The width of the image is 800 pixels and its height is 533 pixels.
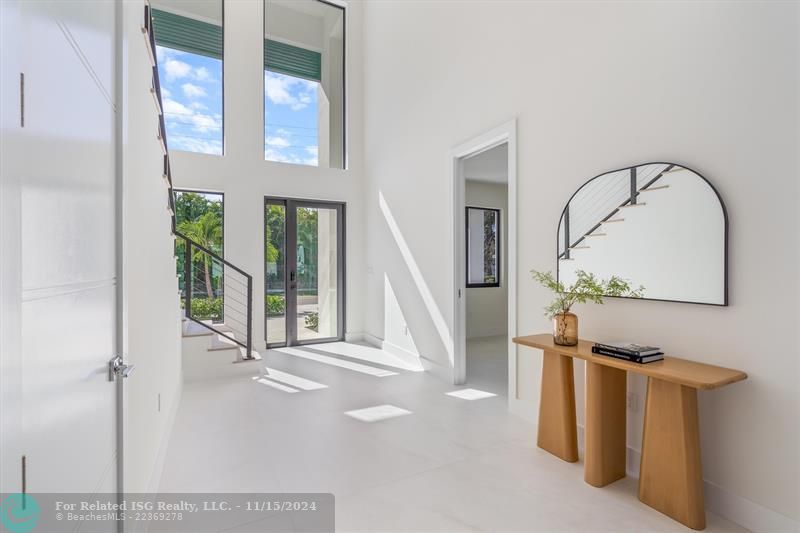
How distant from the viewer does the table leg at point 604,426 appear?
2.27 metres

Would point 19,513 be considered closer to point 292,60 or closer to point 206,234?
point 206,234

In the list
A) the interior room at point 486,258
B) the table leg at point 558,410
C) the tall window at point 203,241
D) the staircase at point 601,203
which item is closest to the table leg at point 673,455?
the table leg at point 558,410

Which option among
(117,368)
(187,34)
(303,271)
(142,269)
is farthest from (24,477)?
(187,34)

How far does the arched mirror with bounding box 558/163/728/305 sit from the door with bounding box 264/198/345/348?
410 cm

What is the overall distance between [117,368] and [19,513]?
650 mm

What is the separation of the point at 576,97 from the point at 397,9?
143 inches

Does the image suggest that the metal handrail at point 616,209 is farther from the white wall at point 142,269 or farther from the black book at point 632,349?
the white wall at point 142,269

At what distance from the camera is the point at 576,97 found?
277cm

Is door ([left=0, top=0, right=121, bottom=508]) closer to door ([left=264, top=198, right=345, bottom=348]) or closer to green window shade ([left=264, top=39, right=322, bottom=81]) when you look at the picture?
door ([left=264, top=198, right=345, bottom=348])

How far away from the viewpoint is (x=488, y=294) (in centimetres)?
706

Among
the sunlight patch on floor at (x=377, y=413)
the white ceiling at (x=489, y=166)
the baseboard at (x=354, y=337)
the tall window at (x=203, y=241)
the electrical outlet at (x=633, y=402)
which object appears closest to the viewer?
the electrical outlet at (x=633, y=402)

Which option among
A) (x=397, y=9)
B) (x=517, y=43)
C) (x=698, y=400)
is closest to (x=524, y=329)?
(x=698, y=400)

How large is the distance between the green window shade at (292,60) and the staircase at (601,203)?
16.6 ft

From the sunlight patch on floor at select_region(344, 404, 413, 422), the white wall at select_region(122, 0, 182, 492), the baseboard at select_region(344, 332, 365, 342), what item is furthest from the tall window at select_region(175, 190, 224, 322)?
the sunlight patch on floor at select_region(344, 404, 413, 422)
